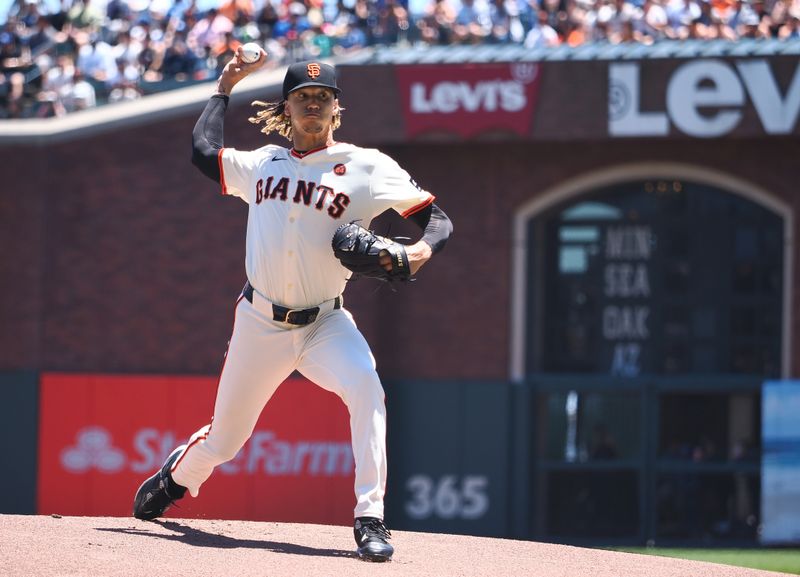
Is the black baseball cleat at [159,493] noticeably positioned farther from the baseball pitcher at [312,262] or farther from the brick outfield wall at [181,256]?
the brick outfield wall at [181,256]

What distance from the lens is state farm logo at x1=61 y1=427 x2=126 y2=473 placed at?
15.6 metres

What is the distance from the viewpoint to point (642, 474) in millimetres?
14992

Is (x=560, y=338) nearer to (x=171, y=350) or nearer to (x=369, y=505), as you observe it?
(x=171, y=350)

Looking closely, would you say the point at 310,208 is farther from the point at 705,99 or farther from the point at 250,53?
the point at 705,99

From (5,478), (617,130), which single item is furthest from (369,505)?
(5,478)

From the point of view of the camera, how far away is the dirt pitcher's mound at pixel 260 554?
225 inches

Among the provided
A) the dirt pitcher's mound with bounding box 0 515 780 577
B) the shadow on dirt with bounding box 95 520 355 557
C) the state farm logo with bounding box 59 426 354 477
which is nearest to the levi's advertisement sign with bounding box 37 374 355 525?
the state farm logo with bounding box 59 426 354 477

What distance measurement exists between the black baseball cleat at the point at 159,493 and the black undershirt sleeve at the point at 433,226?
1658mm

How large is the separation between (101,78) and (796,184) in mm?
8065

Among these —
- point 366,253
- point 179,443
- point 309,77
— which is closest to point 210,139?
point 309,77

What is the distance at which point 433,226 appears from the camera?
6328 millimetres

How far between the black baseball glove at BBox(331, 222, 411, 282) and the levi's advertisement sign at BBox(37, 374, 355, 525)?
361 inches

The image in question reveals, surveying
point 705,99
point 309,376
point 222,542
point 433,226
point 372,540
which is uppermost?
point 705,99

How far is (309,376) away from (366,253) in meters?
0.78
